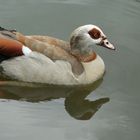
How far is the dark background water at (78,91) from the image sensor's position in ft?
25.6

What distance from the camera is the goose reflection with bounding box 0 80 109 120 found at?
27.5 ft

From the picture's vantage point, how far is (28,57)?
8.37m

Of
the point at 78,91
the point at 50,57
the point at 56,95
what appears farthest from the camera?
the point at 78,91

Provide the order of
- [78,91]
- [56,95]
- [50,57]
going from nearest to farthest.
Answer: [50,57]
[56,95]
[78,91]

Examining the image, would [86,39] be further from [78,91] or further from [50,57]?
[78,91]

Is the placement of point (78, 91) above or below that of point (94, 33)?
below

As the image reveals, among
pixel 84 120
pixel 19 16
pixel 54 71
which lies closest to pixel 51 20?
pixel 19 16

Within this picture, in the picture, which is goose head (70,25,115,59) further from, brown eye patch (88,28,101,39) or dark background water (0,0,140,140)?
dark background water (0,0,140,140)

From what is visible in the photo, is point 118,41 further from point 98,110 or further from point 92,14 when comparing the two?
point 98,110

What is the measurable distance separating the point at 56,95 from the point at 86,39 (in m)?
0.85

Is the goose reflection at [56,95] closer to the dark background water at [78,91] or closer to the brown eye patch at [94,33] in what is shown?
the dark background water at [78,91]

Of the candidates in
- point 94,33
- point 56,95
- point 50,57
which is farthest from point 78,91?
point 94,33

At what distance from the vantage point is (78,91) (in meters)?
8.64

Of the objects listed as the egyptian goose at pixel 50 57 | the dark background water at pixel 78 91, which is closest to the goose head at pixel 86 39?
the egyptian goose at pixel 50 57
